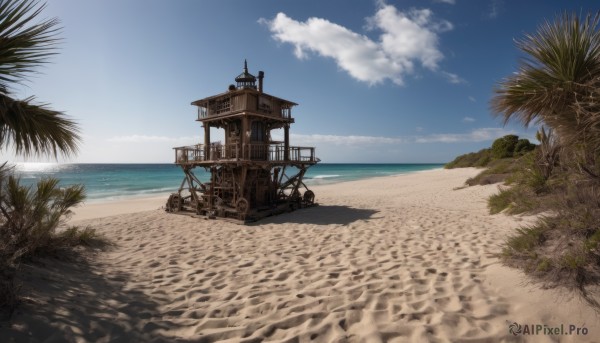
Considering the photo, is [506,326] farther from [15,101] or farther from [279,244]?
[15,101]

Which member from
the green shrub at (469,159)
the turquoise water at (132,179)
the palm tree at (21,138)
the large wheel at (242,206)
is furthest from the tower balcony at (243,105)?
the green shrub at (469,159)

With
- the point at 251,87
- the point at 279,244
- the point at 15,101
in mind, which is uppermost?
the point at 251,87

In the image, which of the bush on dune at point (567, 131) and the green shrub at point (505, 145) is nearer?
the bush on dune at point (567, 131)

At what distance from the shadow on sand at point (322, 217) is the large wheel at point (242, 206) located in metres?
0.78

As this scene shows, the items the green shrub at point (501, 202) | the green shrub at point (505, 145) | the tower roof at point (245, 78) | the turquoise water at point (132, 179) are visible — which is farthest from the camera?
the turquoise water at point (132, 179)

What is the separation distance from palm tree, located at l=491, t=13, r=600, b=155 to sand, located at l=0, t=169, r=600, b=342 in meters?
2.40

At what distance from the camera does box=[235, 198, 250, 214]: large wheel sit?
12273mm

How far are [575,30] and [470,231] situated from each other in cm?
582

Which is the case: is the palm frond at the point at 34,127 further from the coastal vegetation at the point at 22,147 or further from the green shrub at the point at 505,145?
the green shrub at the point at 505,145

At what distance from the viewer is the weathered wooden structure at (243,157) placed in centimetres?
1315

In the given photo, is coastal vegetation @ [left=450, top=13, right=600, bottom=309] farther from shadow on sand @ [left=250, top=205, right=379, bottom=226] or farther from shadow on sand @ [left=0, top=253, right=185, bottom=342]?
shadow on sand @ [left=250, top=205, right=379, bottom=226]

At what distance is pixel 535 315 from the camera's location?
3.80 metres

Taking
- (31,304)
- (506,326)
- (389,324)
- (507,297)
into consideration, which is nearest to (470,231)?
(507,297)

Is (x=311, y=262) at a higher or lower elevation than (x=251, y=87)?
lower
